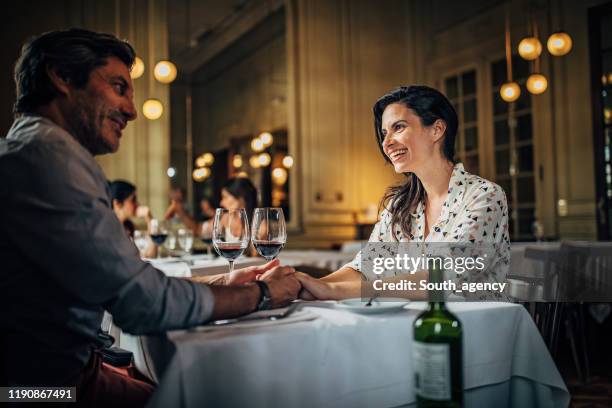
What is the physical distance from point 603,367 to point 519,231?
344 centimetres

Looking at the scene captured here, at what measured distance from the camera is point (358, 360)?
1.03 m

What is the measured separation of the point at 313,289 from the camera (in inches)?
53.2

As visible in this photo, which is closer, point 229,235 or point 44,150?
point 44,150

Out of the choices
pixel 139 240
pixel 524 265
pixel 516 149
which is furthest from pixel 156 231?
pixel 516 149

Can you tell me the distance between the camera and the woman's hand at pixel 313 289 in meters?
1.35

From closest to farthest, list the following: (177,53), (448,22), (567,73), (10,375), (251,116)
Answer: (10,375) → (567,73) → (448,22) → (251,116) → (177,53)

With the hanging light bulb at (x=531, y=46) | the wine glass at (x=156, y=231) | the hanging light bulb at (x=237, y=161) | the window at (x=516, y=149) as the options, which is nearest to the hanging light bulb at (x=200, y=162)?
the hanging light bulb at (x=237, y=161)

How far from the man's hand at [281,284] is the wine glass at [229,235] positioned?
0.15 metres

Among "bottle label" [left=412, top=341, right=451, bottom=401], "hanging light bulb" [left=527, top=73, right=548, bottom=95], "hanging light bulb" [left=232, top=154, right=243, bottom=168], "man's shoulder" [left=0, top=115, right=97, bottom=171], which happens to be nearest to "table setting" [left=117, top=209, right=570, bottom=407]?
"bottle label" [left=412, top=341, right=451, bottom=401]

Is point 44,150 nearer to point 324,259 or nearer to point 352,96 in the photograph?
point 324,259

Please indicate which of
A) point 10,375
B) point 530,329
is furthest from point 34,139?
point 530,329

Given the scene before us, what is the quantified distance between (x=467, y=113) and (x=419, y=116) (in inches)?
243

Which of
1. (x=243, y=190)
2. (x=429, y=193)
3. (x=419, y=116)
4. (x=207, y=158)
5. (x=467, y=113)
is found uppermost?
(x=467, y=113)

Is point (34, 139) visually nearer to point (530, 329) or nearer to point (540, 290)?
point (530, 329)
